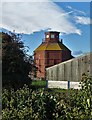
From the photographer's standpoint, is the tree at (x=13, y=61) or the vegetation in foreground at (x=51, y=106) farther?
the tree at (x=13, y=61)

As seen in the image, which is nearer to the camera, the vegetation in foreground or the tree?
the vegetation in foreground

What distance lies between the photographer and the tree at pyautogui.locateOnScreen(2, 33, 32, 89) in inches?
405

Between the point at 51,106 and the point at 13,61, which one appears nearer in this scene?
the point at 51,106

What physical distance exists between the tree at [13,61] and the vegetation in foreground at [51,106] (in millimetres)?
5762

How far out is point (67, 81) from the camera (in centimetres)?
1120

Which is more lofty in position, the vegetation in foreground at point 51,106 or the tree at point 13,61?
the tree at point 13,61

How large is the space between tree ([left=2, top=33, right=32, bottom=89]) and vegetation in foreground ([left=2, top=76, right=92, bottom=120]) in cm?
576

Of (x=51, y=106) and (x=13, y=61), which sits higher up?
(x=13, y=61)

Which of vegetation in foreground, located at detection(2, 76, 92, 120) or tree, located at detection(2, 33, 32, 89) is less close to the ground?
tree, located at detection(2, 33, 32, 89)

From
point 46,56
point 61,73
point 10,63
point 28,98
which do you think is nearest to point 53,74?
point 61,73

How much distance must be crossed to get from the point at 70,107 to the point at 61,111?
13cm

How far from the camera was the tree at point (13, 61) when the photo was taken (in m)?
10.3

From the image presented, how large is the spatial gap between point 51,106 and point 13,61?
639 centimetres

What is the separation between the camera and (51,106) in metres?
4.18
